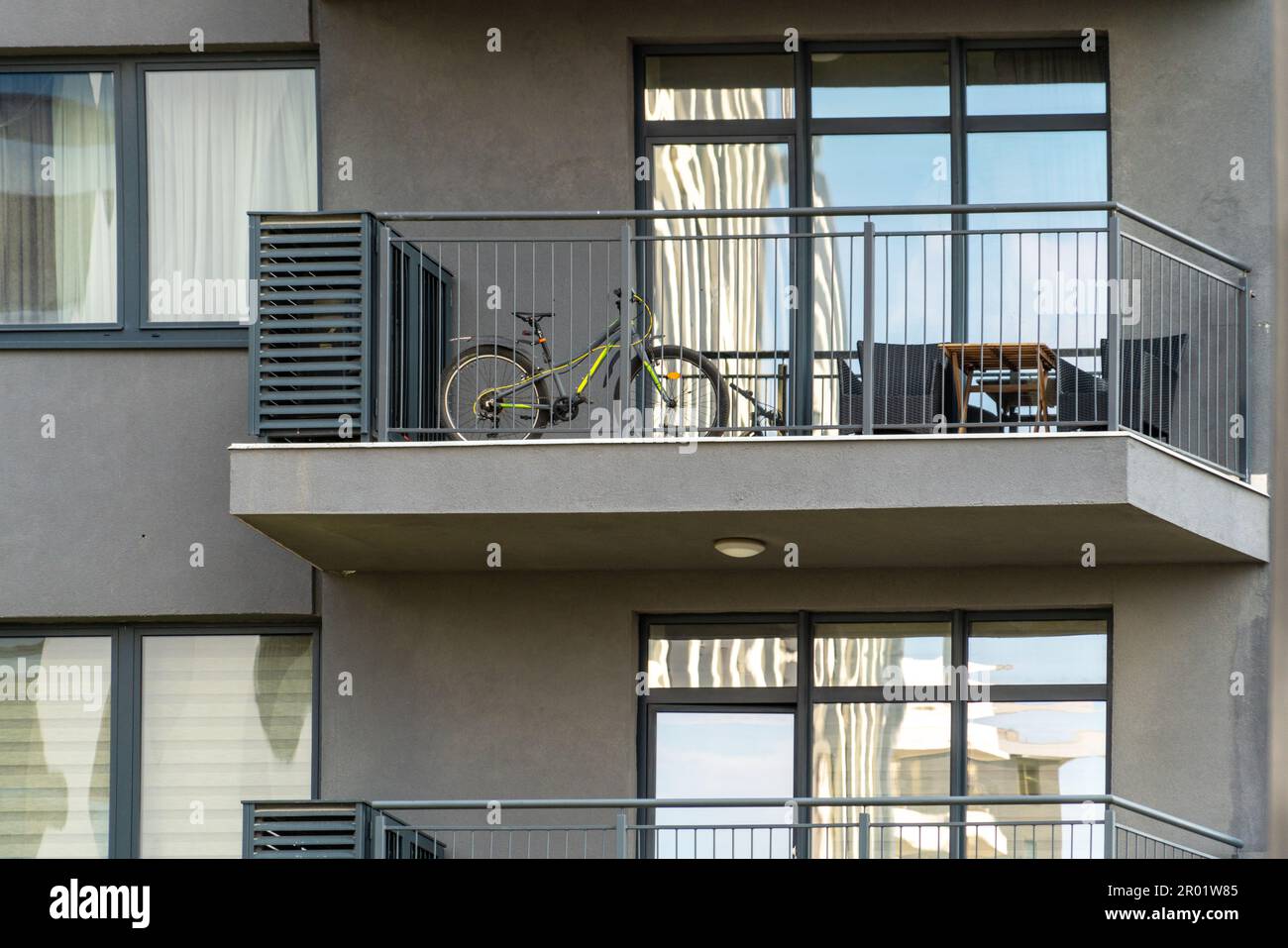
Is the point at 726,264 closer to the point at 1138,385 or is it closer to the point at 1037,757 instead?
the point at 1138,385

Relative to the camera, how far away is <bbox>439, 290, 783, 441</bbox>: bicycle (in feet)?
37.7

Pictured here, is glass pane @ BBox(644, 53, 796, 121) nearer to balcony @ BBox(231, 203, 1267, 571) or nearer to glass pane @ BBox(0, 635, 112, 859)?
balcony @ BBox(231, 203, 1267, 571)

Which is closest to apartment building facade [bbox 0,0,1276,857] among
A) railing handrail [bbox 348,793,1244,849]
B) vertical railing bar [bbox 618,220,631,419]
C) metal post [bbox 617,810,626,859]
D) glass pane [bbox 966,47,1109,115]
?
glass pane [bbox 966,47,1109,115]

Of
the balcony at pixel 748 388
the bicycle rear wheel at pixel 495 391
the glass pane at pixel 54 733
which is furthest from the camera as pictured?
the glass pane at pixel 54 733

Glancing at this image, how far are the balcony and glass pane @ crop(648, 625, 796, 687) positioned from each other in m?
0.57

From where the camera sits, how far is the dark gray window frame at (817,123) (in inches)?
489

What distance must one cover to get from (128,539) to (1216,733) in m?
5.94

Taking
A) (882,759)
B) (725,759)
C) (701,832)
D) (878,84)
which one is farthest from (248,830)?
(878,84)

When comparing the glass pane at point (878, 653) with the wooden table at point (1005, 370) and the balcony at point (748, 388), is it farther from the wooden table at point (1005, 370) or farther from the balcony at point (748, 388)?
the wooden table at point (1005, 370)

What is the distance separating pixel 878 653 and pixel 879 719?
1.19 feet

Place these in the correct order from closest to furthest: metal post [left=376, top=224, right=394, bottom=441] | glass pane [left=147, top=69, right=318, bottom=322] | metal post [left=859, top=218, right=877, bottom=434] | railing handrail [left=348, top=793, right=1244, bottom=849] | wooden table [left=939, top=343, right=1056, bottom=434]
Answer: railing handrail [left=348, top=793, right=1244, bottom=849] → metal post [left=859, top=218, right=877, bottom=434] → metal post [left=376, top=224, right=394, bottom=441] → wooden table [left=939, top=343, right=1056, bottom=434] → glass pane [left=147, top=69, right=318, bottom=322]

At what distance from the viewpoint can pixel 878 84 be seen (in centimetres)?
1260

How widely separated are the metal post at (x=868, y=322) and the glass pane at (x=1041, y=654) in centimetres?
192

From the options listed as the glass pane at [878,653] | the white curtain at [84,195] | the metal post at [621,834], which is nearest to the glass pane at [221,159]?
the white curtain at [84,195]
